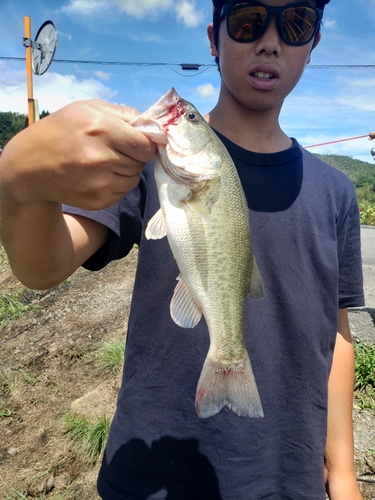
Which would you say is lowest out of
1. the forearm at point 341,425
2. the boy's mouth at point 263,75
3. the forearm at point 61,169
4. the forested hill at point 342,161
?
the forested hill at point 342,161

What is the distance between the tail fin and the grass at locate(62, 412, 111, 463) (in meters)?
2.20

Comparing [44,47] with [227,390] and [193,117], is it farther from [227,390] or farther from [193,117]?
[227,390]

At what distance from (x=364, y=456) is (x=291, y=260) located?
2.18 m

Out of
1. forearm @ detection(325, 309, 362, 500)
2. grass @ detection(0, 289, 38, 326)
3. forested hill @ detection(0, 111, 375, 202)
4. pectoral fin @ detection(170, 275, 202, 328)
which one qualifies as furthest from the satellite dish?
forearm @ detection(325, 309, 362, 500)

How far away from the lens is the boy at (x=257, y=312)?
63.1 inches

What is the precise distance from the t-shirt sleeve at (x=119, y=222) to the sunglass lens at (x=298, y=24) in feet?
3.07

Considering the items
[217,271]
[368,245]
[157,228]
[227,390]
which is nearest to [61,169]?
[157,228]

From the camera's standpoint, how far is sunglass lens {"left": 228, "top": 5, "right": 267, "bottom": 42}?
1760mm

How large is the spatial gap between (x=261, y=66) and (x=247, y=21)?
0.22 meters

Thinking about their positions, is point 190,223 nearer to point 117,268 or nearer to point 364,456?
point 364,456

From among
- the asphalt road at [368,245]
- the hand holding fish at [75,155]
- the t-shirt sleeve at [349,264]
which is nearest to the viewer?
the hand holding fish at [75,155]

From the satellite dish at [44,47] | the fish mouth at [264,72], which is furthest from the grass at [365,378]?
the satellite dish at [44,47]

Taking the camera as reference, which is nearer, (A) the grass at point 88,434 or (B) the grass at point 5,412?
(A) the grass at point 88,434

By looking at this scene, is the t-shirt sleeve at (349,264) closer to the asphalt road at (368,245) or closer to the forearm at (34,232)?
the forearm at (34,232)
